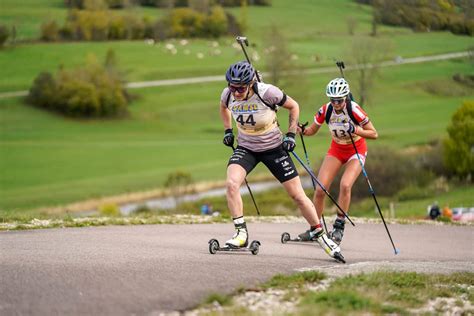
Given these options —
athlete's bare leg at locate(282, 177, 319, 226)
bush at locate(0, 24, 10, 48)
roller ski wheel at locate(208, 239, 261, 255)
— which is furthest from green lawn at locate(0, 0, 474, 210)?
roller ski wheel at locate(208, 239, 261, 255)

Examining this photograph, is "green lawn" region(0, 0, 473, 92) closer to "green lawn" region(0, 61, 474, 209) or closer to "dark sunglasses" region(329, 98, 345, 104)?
"green lawn" region(0, 61, 474, 209)

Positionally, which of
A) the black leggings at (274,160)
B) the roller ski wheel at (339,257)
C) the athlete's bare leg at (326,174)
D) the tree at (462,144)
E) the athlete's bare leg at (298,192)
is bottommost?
the tree at (462,144)

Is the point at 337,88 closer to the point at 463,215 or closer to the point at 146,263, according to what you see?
the point at 146,263

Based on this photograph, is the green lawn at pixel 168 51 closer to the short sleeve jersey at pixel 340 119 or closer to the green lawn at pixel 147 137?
the green lawn at pixel 147 137

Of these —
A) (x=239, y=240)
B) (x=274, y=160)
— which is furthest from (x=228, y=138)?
(x=239, y=240)

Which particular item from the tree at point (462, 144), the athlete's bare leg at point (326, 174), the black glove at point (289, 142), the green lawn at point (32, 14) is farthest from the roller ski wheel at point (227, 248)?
the green lawn at point (32, 14)

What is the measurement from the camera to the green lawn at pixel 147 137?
68.8 m

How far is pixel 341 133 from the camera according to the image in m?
17.4

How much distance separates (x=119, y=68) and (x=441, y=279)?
10216cm

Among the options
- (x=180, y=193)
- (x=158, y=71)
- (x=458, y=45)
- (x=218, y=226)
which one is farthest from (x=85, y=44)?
(x=218, y=226)

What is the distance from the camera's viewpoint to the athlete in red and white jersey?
16641mm

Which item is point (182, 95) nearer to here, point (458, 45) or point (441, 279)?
point (458, 45)

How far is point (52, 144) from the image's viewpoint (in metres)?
93.2

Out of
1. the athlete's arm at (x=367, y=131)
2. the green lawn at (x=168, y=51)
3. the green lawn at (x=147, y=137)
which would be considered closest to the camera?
the athlete's arm at (x=367, y=131)
